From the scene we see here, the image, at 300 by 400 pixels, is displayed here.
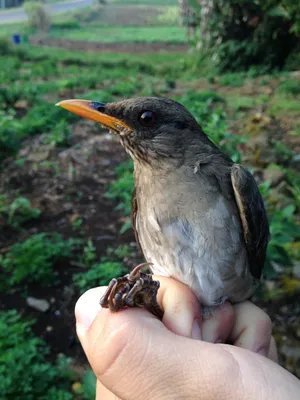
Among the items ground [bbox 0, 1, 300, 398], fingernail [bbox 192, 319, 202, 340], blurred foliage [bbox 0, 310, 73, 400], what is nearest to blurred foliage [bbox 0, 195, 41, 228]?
ground [bbox 0, 1, 300, 398]

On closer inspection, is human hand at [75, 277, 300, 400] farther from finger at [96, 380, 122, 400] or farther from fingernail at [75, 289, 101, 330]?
finger at [96, 380, 122, 400]

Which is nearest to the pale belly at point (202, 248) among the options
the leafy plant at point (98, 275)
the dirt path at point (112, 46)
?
the leafy plant at point (98, 275)

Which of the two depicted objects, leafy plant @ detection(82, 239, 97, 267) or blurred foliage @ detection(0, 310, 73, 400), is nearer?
blurred foliage @ detection(0, 310, 73, 400)

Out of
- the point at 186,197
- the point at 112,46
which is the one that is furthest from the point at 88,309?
the point at 112,46

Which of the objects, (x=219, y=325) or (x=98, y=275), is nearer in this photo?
(x=219, y=325)

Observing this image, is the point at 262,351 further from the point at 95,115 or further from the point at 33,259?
the point at 33,259

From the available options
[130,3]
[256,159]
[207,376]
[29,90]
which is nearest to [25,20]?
[130,3]

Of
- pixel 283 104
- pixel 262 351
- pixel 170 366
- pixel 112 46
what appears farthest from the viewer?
pixel 112 46

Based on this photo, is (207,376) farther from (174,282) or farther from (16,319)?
(16,319)
